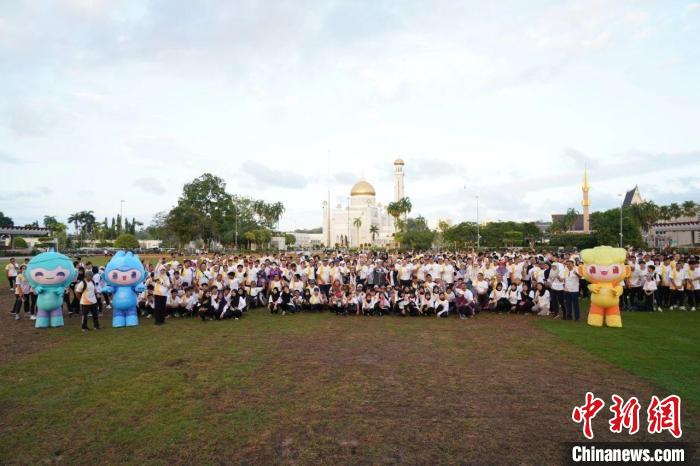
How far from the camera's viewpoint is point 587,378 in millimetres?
7133

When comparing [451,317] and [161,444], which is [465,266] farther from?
[161,444]

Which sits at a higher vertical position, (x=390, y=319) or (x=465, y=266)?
(x=465, y=266)

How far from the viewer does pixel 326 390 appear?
22.3 ft

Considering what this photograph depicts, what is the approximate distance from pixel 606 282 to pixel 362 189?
3278 inches

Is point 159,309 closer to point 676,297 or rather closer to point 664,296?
point 664,296

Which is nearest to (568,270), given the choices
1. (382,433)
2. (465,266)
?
(465,266)

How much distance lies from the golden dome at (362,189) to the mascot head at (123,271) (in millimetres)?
82057

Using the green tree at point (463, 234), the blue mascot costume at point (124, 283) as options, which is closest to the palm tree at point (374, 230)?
the green tree at point (463, 234)

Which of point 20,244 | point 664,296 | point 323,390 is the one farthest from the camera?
point 20,244

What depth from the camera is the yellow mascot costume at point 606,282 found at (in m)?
11.1

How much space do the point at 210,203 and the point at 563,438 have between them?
5509 cm

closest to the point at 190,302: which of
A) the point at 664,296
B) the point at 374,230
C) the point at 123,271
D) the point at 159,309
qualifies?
the point at 159,309

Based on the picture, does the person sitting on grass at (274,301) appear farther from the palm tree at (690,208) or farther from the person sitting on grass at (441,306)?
the palm tree at (690,208)

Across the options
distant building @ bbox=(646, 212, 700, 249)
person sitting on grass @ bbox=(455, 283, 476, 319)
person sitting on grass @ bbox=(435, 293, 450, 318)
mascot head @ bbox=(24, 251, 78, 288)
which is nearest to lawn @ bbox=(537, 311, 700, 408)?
person sitting on grass @ bbox=(455, 283, 476, 319)
